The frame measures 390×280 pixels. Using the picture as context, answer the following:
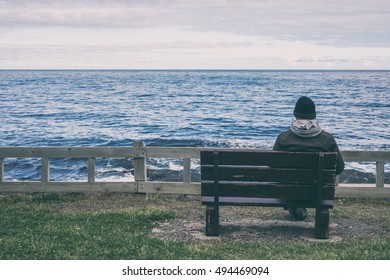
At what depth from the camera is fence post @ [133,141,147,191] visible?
10227mm

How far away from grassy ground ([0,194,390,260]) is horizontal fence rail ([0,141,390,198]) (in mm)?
323

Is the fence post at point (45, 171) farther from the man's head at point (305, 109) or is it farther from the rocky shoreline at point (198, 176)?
the rocky shoreline at point (198, 176)

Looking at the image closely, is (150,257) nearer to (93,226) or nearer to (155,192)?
(93,226)

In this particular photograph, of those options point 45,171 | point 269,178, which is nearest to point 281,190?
point 269,178

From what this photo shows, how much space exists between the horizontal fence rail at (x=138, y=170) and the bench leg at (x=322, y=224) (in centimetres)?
316

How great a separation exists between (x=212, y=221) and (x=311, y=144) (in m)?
1.68

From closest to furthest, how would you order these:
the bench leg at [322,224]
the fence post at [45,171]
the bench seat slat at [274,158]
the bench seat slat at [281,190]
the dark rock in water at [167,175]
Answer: the bench seat slat at [274,158] → the bench seat slat at [281,190] → the bench leg at [322,224] → the fence post at [45,171] → the dark rock in water at [167,175]

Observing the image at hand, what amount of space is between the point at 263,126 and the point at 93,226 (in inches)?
1289

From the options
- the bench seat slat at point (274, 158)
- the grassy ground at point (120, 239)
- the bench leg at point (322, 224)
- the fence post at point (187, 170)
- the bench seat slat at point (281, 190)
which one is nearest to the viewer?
the grassy ground at point (120, 239)

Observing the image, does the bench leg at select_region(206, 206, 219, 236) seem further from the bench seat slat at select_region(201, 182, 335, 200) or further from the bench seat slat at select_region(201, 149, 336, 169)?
the bench seat slat at select_region(201, 149, 336, 169)

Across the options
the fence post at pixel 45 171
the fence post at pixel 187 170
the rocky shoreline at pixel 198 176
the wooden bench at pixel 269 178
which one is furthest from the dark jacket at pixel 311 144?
the rocky shoreline at pixel 198 176

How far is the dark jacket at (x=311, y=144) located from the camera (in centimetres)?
718

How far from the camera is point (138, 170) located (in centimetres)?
1034

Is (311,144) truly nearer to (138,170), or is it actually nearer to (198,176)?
(138,170)
